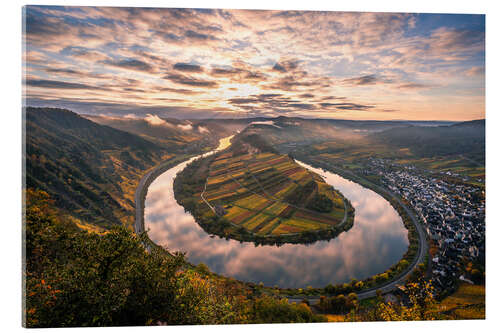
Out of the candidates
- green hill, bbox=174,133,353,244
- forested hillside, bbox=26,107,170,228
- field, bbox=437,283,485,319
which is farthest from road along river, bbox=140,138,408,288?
field, bbox=437,283,485,319

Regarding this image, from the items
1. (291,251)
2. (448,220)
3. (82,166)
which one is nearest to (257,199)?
(291,251)

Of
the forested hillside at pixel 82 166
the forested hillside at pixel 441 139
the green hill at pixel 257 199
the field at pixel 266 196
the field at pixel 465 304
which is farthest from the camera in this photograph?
the field at pixel 266 196

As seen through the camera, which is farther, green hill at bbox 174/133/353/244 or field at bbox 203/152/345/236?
field at bbox 203/152/345/236

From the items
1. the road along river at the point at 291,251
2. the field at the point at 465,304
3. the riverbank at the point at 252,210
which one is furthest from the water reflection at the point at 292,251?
the field at the point at 465,304

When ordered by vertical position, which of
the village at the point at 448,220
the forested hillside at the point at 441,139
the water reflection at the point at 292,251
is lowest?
the water reflection at the point at 292,251

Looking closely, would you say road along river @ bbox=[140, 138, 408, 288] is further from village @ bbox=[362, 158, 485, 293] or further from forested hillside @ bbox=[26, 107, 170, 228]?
village @ bbox=[362, 158, 485, 293]

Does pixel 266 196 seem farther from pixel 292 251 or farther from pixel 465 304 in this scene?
pixel 465 304

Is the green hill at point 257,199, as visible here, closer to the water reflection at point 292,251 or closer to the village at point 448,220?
the water reflection at point 292,251
